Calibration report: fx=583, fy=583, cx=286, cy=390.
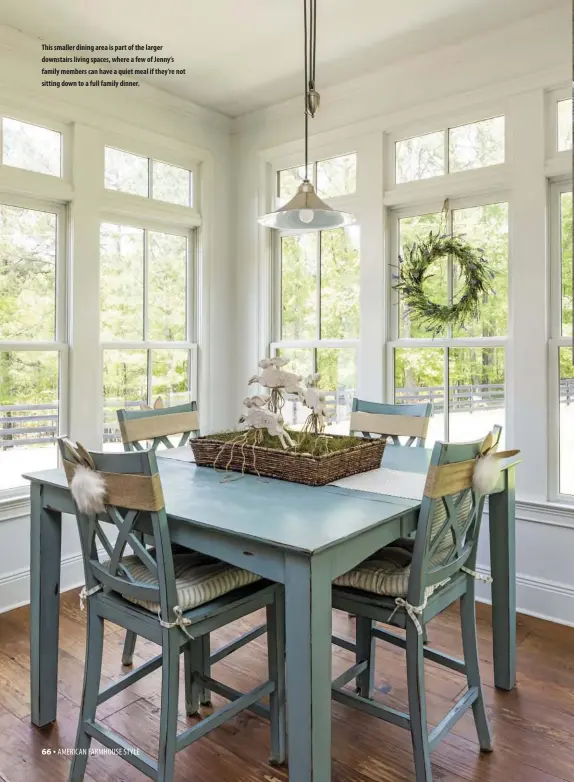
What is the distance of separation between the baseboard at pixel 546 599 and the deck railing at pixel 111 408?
87 cm

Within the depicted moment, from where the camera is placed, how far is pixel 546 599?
2.79 meters

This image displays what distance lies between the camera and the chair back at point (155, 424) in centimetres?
255

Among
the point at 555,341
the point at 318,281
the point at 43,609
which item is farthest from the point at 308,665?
the point at 318,281

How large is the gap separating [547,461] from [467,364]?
0.63 metres

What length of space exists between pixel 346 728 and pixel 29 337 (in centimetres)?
237

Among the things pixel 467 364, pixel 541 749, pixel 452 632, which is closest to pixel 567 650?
pixel 452 632

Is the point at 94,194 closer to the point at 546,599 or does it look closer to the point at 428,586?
the point at 428,586

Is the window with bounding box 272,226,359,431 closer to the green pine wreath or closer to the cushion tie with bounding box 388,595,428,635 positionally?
the green pine wreath

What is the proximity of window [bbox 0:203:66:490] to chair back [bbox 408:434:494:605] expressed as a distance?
87.6 inches

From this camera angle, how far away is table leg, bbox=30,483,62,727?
197 cm

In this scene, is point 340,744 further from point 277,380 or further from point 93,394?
point 93,394

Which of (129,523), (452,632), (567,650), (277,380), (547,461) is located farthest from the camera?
(547,461)

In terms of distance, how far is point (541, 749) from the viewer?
73.1 inches

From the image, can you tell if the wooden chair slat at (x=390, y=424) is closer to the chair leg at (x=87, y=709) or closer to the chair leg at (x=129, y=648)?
the chair leg at (x=129, y=648)
